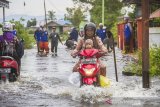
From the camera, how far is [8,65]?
46.0ft

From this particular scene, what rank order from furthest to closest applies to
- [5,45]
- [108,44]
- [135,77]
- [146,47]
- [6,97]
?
[108,44] < [135,77] < [5,45] < [146,47] < [6,97]

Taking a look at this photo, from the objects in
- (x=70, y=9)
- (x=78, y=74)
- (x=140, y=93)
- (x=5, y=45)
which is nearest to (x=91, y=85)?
(x=78, y=74)

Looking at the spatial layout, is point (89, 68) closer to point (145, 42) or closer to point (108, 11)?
point (145, 42)

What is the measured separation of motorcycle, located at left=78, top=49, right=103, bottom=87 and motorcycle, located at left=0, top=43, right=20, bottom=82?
327 centimetres

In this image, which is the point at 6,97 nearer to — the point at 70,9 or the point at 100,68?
the point at 100,68

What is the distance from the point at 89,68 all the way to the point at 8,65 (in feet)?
11.7

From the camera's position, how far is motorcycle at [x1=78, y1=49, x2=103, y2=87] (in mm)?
11156

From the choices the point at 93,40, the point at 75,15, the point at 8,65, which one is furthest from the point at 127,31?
the point at 75,15

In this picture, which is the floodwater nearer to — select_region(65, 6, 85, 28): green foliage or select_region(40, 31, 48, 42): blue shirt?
select_region(40, 31, 48, 42): blue shirt

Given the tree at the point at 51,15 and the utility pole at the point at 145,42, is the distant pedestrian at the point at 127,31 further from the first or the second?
the tree at the point at 51,15

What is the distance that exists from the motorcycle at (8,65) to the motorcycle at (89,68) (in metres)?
3.27

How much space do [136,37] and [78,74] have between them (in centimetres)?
1720

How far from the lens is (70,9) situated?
315 ft

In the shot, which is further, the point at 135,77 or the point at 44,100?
the point at 135,77
